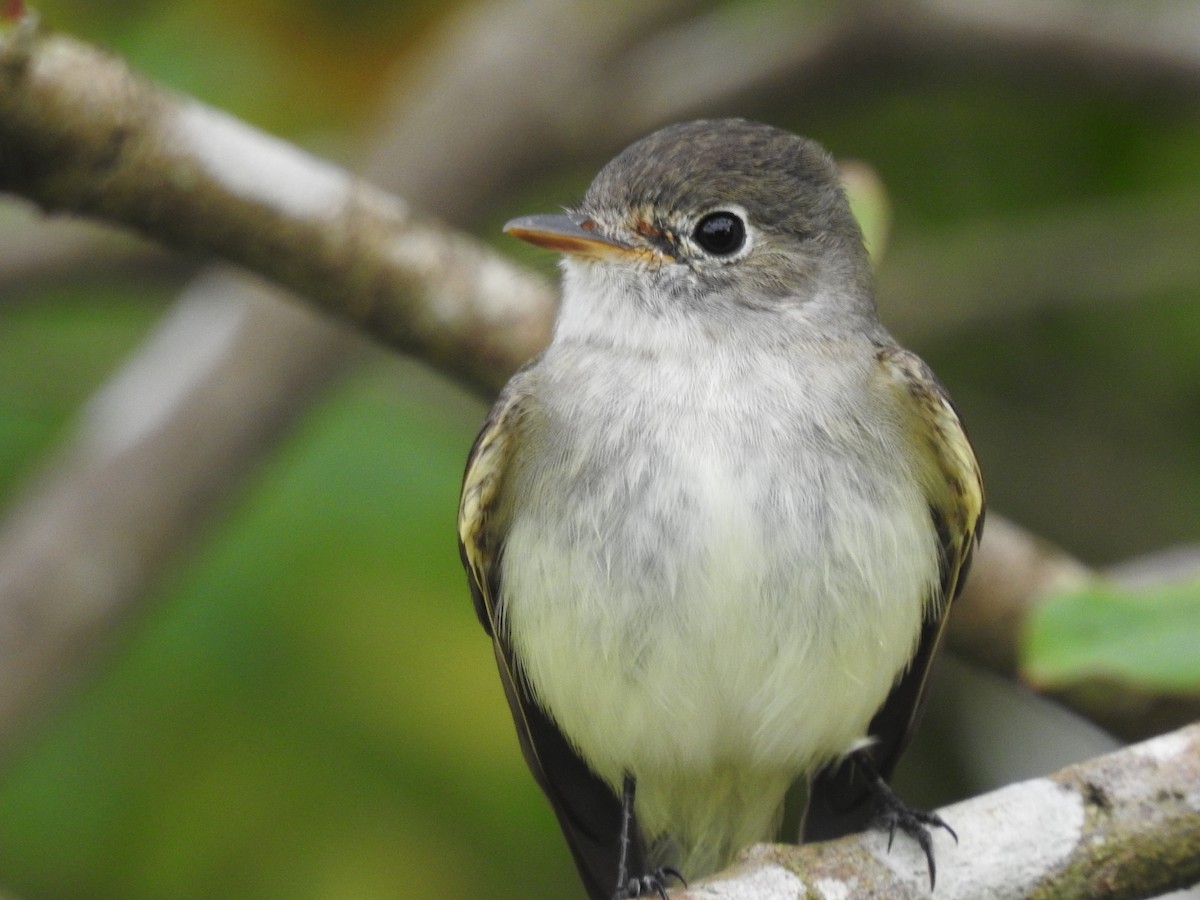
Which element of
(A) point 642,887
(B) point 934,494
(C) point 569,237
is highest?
(C) point 569,237

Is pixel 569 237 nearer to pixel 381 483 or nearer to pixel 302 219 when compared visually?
pixel 302 219

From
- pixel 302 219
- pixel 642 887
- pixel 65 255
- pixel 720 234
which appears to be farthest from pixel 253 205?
pixel 65 255

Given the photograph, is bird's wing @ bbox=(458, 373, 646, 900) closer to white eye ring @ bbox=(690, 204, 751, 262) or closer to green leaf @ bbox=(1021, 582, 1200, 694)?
white eye ring @ bbox=(690, 204, 751, 262)

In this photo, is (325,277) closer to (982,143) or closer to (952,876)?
(952,876)

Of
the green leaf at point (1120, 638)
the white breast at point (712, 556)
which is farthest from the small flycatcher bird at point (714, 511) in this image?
the green leaf at point (1120, 638)

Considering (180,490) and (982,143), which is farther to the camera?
(982,143)

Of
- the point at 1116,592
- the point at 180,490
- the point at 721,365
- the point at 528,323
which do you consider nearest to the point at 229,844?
the point at 180,490

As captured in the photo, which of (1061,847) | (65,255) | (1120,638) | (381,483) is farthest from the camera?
(65,255)
